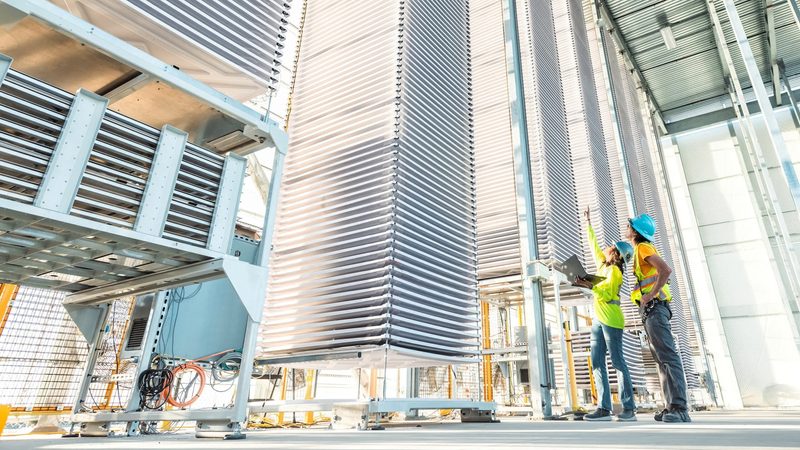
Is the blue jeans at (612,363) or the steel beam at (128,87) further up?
the steel beam at (128,87)

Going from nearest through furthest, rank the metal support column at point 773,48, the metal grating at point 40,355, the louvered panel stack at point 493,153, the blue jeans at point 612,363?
the blue jeans at point 612,363
the metal grating at point 40,355
the louvered panel stack at point 493,153
the metal support column at point 773,48

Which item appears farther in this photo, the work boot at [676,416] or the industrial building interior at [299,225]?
the work boot at [676,416]

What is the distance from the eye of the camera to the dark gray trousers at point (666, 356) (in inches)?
136

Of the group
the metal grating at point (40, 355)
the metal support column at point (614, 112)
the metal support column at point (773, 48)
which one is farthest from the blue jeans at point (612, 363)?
the metal support column at point (773, 48)

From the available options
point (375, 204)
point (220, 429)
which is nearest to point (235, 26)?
point (375, 204)

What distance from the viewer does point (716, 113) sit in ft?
55.1

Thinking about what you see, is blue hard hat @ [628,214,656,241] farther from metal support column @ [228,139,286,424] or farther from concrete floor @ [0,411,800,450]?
metal support column @ [228,139,286,424]

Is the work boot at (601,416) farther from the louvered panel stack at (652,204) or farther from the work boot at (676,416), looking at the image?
the louvered panel stack at (652,204)

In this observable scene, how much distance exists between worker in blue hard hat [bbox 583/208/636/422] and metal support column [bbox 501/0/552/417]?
2.37 ft

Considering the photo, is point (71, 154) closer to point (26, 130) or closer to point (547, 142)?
point (26, 130)

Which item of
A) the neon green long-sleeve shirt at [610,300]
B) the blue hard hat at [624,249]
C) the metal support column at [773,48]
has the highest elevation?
the metal support column at [773,48]

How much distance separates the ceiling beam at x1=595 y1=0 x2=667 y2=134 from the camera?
1359cm

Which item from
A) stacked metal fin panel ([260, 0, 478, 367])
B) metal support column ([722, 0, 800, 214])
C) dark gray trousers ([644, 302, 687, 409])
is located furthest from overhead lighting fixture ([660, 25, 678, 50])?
dark gray trousers ([644, 302, 687, 409])

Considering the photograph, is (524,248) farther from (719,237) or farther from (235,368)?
(719,237)
